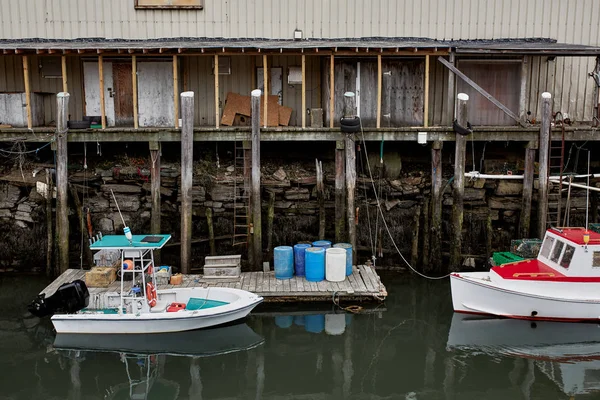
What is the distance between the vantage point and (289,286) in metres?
14.7

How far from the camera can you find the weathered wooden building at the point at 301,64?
17969 millimetres

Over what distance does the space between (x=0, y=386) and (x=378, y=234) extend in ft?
33.2

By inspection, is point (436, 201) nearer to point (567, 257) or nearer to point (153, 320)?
point (567, 257)

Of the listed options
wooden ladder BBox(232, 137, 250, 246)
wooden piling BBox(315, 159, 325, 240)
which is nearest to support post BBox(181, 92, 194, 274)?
wooden ladder BBox(232, 137, 250, 246)

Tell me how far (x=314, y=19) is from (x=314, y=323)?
10.1 meters

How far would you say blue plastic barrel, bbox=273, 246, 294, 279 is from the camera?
49.5 ft

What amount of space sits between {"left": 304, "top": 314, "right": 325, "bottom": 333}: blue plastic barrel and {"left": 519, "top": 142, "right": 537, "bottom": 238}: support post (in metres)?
6.38

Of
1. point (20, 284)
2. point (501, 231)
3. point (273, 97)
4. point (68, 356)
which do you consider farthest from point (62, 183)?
point (501, 231)

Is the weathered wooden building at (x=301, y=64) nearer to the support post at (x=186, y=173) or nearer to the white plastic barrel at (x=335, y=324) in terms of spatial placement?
the support post at (x=186, y=173)

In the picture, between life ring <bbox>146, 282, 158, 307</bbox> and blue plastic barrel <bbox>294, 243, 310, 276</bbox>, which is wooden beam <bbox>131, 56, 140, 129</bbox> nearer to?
life ring <bbox>146, 282, 158, 307</bbox>

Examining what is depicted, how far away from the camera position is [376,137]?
16516 mm

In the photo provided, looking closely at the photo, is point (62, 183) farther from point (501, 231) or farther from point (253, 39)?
point (501, 231)


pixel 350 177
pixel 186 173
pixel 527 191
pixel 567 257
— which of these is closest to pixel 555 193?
pixel 527 191

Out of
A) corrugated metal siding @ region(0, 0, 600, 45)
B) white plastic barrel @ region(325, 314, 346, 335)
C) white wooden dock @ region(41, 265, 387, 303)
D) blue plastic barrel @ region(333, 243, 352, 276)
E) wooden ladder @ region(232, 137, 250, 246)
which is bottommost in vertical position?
white plastic barrel @ region(325, 314, 346, 335)
